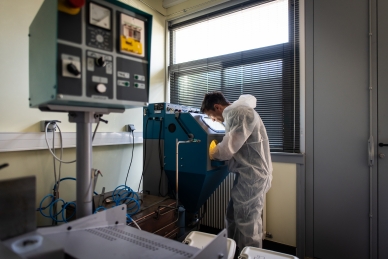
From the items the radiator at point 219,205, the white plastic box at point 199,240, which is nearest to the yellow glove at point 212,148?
the white plastic box at point 199,240

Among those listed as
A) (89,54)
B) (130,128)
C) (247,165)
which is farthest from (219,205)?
(89,54)

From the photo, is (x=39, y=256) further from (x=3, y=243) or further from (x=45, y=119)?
(x=45, y=119)

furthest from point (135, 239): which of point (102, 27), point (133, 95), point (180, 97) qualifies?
point (180, 97)

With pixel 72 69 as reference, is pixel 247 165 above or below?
below

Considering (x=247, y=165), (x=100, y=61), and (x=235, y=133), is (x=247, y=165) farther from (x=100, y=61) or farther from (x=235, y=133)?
(x=100, y=61)

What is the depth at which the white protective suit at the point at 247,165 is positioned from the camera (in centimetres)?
170

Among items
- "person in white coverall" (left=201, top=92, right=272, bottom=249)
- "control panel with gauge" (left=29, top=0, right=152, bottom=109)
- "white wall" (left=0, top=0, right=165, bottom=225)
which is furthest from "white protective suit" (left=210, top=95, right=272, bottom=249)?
"white wall" (left=0, top=0, right=165, bottom=225)

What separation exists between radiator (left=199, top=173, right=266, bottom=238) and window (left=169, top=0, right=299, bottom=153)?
2.07 ft

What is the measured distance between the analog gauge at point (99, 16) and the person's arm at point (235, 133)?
114 cm

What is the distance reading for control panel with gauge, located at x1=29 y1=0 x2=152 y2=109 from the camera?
0.68 metres

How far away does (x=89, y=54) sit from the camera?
72cm

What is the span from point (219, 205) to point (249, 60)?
169 cm

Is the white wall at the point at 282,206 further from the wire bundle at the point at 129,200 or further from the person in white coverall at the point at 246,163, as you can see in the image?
the wire bundle at the point at 129,200

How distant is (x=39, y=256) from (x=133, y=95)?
55cm
